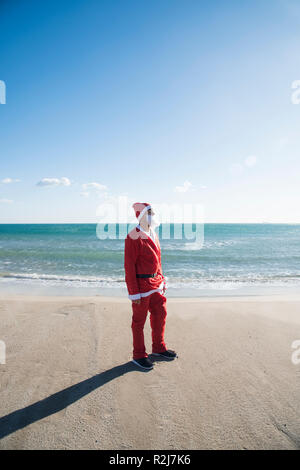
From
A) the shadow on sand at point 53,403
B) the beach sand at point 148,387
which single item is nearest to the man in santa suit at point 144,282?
the beach sand at point 148,387

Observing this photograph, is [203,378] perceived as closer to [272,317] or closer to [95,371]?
[95,371]

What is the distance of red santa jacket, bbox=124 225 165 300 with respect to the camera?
300 centimetres

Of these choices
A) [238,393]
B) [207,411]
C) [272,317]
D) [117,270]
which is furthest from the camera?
[117,270]

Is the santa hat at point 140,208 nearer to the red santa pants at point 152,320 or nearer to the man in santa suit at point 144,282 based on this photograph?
the man in santa suit at point 144,282

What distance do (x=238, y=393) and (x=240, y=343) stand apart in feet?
3.80

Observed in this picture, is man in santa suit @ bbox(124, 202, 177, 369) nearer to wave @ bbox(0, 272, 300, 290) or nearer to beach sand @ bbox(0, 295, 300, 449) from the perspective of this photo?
beach sand @ bbox(0, 295, 300, 449)

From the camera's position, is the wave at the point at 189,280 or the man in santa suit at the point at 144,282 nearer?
the man in santa suit at the point at 144,282

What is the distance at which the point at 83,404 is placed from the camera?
7.71ft

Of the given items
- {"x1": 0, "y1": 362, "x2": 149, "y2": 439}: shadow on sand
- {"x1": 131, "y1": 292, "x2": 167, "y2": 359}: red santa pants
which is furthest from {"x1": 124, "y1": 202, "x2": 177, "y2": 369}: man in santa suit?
{"x1": 0, "y1": 362, "x2": 149, "y2": 439}: shadow on sand

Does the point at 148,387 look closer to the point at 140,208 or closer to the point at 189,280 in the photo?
the point at 140,208

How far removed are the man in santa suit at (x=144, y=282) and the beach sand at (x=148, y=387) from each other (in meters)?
0.23

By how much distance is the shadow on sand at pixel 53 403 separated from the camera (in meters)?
2.10

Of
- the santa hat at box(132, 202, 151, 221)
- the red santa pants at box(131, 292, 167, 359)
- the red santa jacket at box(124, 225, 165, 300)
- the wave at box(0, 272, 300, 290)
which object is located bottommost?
the wave at box(0, 272, 300, 290)
